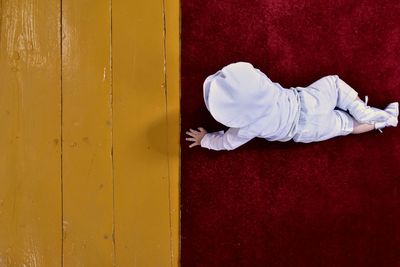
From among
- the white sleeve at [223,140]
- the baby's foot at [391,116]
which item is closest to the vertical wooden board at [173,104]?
the white sleeve at [223,140]

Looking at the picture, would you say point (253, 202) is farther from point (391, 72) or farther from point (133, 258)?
point (391, 72)

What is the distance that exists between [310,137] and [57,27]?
0.75m

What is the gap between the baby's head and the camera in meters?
0.77

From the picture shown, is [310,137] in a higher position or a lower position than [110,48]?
lower

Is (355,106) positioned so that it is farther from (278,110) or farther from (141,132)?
(141,132)

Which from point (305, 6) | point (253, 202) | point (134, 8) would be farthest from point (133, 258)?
point (305, 6)

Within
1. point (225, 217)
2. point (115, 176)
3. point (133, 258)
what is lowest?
point (133, 258)

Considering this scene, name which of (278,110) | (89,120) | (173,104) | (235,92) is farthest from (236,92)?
(89,120)

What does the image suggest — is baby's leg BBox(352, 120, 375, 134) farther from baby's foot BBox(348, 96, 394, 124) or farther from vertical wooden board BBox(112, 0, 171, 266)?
vertical wooden board BBox(112, 0, 171, 266)

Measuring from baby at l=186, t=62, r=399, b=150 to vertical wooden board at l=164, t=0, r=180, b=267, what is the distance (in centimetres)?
5

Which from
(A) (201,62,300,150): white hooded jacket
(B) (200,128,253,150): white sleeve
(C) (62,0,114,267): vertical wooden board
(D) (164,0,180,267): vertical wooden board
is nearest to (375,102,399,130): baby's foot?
(A) (201,62,300,150): white hooded jacket

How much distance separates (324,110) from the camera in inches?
39.7

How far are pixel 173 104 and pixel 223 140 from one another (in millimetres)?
211

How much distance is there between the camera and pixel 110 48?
3.76 ft
